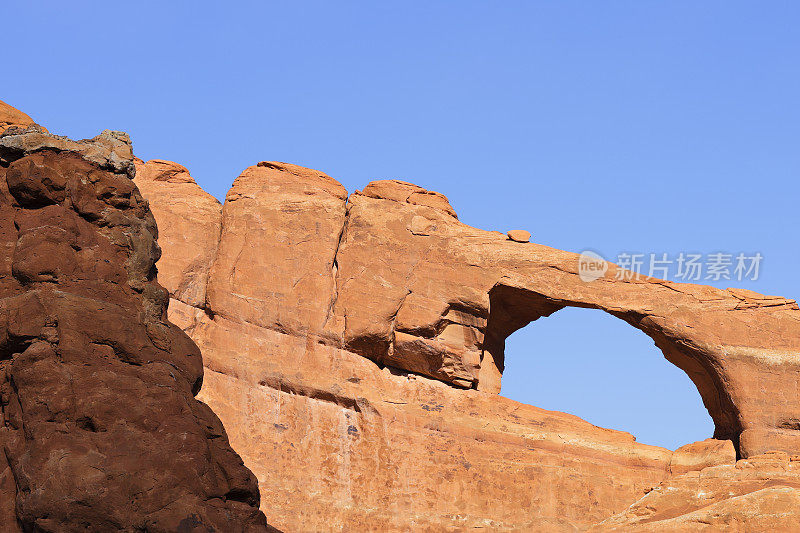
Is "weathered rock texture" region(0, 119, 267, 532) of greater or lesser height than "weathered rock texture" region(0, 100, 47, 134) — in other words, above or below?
below

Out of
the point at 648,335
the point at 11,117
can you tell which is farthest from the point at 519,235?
the point at 11,117

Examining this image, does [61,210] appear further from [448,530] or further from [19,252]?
[448,530]

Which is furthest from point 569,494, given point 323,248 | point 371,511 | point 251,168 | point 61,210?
point 61,210

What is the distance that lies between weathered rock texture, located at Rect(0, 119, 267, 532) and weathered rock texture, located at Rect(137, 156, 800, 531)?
7419 mm

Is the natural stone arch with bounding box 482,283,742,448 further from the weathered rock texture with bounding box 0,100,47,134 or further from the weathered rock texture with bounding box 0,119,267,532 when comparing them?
the weathered rock texture with bounding box 0,119,267,532

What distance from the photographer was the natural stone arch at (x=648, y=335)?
921 inches

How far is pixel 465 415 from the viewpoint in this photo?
73.1 feet

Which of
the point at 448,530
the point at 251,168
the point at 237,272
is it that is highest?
the point at 251,168

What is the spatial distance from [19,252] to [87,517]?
372 centimetres

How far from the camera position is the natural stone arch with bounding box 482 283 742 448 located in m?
23.4

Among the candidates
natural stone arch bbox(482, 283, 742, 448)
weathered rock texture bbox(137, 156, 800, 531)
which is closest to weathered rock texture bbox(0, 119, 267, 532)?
weathered rock texture bbox(137, 156, 800, 531)

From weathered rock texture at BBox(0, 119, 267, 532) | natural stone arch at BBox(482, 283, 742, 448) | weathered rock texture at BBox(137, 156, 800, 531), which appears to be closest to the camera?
weathered rock texture at BBox(0, 119, 267, 532)

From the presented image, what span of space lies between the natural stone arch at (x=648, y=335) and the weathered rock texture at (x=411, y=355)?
0.05 metres

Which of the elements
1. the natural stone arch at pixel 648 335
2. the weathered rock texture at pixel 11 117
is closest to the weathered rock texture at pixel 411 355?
the natural stone arch at pixel 648 335
